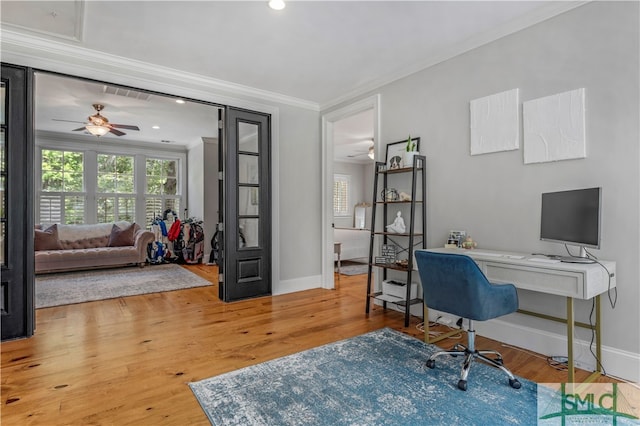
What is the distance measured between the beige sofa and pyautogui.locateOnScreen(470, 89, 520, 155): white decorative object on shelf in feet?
19.8

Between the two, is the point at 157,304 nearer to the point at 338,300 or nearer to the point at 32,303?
the point at 32,303

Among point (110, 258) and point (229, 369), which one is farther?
point (110, 258)

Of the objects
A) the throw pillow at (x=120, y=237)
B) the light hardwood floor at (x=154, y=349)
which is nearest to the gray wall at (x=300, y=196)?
the light hardwood floor at (x=154, y=349)

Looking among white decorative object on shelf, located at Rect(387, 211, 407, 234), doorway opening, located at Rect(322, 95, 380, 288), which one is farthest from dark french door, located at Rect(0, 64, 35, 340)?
white decorative object on shelf, located at Rect(387, 211, 407, 234)

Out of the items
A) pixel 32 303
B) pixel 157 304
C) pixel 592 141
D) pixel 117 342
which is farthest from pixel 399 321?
pixel 32 303

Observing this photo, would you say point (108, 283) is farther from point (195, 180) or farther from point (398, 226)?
point (398, 226)

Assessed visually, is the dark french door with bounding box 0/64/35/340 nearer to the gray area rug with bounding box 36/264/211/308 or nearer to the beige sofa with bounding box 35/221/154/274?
the gray area rug with bounding box 36/264/211/308

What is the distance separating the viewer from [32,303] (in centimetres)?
306

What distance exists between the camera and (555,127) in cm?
258

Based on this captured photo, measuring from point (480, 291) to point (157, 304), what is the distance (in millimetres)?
3683

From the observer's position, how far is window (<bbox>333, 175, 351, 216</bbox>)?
10.4m

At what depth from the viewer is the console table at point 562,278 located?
202 cm

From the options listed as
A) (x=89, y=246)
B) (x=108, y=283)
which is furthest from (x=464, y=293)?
(x=89, y=246)

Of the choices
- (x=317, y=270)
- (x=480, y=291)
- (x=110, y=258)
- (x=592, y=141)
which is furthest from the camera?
(x=110, y=258)
